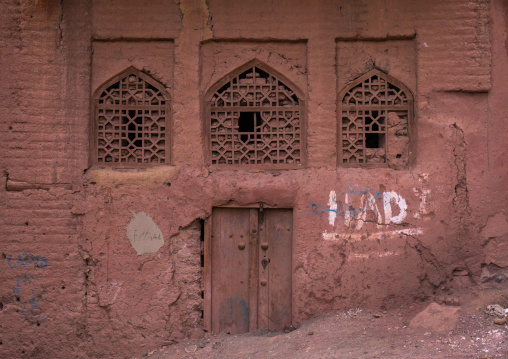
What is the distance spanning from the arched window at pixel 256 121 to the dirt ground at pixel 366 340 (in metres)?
1.85

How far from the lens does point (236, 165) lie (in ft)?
19.6

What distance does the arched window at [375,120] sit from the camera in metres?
5.93

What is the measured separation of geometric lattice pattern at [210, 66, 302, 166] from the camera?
19.6 feet

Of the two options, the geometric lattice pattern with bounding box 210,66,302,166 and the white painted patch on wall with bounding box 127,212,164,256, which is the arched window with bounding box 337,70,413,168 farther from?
the white painted patch on wall with bounding box 127,212,164,256

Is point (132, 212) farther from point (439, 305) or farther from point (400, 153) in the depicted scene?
point (439, 305)

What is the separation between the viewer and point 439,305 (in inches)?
217

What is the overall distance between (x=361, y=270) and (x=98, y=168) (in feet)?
10.4

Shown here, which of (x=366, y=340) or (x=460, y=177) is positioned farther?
(x=460, y=177)

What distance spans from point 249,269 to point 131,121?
218cm

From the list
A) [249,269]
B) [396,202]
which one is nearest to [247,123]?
[249,269]

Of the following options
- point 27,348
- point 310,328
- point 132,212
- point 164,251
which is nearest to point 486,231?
point 310,328

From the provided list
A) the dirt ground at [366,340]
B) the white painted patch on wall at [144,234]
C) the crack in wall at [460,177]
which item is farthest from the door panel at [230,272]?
the crack in wall at [460,177]

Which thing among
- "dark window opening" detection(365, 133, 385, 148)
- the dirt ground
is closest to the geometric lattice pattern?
"dark window opening" detection(365, 133, 385, 148)

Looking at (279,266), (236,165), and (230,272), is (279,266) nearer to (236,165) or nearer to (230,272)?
(230,272)
